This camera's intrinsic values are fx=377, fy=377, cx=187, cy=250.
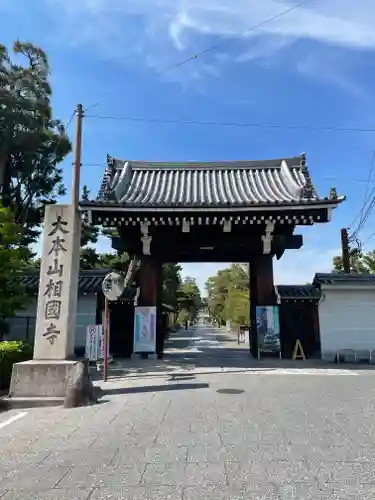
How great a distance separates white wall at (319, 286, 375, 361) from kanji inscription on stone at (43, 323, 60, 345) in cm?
1029

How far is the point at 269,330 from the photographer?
47.3ft

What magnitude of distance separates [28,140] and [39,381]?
49.6 ft

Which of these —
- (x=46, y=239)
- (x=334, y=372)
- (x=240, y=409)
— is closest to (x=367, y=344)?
(x=334, y=372)

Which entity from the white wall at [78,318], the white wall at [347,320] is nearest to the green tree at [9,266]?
the white wall at [78,318]

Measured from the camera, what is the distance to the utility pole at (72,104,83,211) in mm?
9375

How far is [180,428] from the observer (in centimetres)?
565

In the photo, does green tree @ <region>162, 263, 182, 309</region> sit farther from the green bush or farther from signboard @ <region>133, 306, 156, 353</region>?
the green bush

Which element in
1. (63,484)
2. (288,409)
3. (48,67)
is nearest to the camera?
(63,484)

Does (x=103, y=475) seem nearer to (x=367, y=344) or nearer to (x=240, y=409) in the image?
(x=240, y=409)

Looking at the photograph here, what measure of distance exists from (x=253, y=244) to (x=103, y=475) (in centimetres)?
1198

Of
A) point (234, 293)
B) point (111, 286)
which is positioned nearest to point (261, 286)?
point (111, 286)

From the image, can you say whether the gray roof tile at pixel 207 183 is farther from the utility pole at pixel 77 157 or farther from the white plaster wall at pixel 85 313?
the white plaster wall at pixel 85 313

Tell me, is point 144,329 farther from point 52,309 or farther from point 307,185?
point 307,185

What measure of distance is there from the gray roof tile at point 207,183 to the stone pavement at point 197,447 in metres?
7.60
